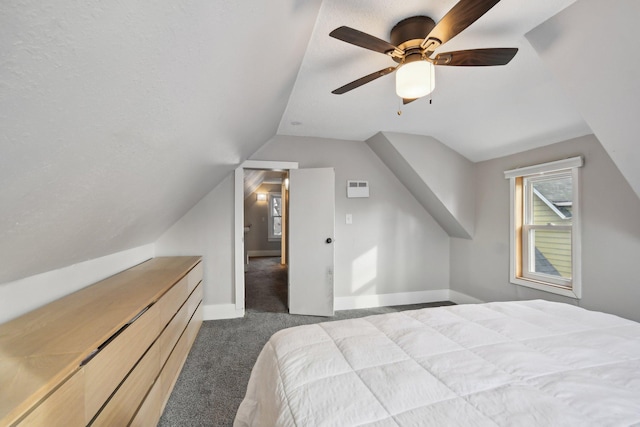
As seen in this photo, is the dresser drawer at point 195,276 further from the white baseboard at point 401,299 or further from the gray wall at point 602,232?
the gray wall at point 602,232

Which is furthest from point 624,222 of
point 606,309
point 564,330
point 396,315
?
point 396,315

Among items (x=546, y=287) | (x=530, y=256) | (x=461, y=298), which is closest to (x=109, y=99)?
(x=546, y=287)

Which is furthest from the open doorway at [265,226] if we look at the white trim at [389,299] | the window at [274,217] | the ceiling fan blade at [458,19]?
the ceiling fan blade at [458,19]

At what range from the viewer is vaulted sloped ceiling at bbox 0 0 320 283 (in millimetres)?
527

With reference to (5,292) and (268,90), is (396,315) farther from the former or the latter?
(5,292)

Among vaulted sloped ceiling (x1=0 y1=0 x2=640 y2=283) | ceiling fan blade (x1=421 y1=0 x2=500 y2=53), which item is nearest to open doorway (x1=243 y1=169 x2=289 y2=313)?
vaulted sloped ceiling (x1=0 y1=0 x2=640 y2=283)

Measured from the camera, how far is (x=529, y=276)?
2.88m

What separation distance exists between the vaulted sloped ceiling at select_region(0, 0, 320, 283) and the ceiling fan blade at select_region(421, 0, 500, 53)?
0.62 m

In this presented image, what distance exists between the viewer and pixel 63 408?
0.76 m

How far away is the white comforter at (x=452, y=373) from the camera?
786 mm

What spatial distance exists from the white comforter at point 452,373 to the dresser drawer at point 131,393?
→ 0.50 metres

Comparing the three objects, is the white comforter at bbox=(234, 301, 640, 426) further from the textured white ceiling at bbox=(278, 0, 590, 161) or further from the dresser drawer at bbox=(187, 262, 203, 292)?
the textured white ceiling at bbox=(278, 0, 590, 161)

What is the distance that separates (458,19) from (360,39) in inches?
17.1

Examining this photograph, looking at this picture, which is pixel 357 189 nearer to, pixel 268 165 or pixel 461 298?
pixel 268 165
